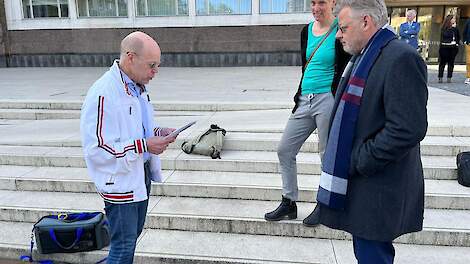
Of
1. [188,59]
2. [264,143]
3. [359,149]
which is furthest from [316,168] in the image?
[188,59]

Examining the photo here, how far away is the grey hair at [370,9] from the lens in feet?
5.69

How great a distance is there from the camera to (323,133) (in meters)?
2.91

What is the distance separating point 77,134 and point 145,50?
12.7 ft

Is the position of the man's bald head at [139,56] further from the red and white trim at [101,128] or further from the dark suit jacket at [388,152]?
the dark suit jacket at [388,152]

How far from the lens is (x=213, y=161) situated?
4.32m

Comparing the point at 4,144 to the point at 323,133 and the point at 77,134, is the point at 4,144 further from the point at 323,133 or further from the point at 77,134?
the point at 323,133

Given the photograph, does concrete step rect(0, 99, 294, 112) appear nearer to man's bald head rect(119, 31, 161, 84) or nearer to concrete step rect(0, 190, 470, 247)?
concrete step rect(0, 190, 470, 247)

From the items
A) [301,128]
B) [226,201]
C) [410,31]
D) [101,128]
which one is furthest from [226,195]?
[410,31]

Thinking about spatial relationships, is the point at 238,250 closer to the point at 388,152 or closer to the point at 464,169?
the point at 388,152

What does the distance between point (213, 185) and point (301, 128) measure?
1.32 meters

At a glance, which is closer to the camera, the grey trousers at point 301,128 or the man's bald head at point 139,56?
the man's bald head at point 139,56

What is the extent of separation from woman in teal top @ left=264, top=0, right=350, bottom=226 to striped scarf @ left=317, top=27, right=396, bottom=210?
0.96m

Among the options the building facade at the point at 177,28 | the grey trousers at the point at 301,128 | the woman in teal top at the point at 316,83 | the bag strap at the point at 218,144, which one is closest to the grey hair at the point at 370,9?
the woman in teal top at the point at 316,83

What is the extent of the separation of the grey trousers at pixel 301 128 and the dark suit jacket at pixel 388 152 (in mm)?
983
